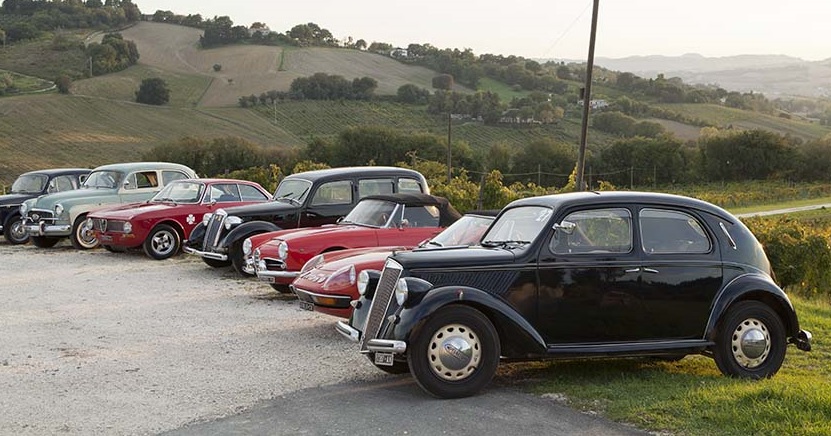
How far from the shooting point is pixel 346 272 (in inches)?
375

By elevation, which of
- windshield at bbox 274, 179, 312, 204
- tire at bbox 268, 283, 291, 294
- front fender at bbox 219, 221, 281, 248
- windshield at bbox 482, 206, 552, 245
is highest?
windshield at bbox 482, 206, 552, 245

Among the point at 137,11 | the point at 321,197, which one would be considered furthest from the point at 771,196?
the point at 137,11

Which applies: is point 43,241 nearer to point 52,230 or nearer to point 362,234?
point 52,230

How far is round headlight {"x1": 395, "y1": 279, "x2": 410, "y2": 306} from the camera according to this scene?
22.5 ft

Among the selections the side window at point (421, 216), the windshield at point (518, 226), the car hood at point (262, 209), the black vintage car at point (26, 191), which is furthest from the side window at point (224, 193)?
the windshield at point (518, 226)

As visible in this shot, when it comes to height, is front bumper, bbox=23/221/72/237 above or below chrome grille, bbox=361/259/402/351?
below

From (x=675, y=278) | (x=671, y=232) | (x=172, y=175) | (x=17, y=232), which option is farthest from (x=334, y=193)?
(x=17, y=232)

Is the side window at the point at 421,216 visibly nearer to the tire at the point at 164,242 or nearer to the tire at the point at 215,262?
the tire at the point at 215,262

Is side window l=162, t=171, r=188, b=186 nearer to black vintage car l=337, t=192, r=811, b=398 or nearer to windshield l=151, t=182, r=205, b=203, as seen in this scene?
windshield l=151, t=182, r=205, b=203

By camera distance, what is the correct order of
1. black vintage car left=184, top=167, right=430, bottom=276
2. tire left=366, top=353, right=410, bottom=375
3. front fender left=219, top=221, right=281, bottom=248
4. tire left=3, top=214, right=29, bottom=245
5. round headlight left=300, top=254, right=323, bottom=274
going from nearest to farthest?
tire left=366, top=353, right=410, bottom=375
round headlight left=300, top=254, right=323, bottom=274
front fender left=219, top=221, right=281, bottom=248
black vintage car left=184, top=167, right=430, bottom=276
tire left=3, top=214, right=29, bottom=245

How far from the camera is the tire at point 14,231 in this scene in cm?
2147

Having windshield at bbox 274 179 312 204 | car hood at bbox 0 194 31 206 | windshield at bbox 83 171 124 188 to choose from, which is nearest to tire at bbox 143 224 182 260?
windshield at bbox 274 179 312 204

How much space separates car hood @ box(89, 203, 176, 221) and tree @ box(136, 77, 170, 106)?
6943 cm

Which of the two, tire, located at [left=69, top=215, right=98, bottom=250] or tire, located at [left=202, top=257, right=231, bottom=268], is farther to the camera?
tire, located at [left=69, top=215, right=98, bottom=250]
